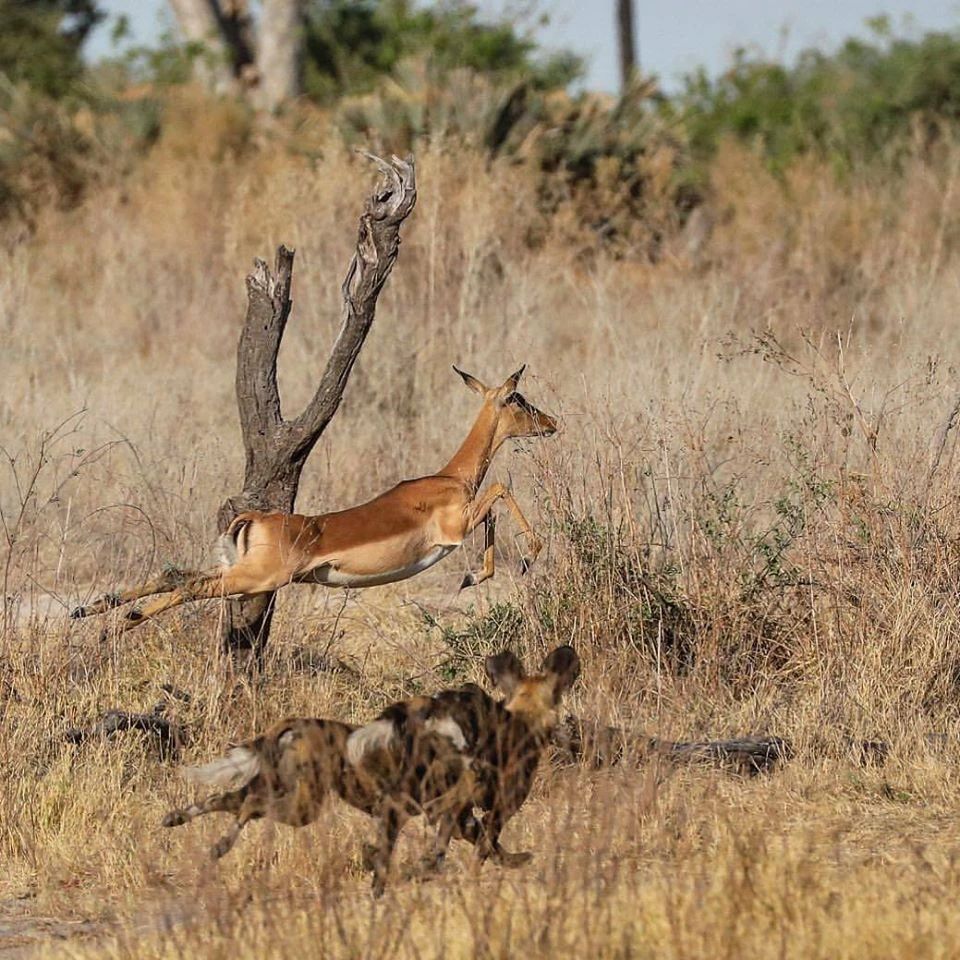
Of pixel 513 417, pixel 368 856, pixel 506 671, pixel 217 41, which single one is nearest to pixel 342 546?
pixel 513 417

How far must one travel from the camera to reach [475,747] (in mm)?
4668

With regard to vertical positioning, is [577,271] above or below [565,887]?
above

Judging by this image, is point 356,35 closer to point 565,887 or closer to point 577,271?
A: point 577,271

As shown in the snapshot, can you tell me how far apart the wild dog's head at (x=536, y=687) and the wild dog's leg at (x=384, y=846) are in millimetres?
547

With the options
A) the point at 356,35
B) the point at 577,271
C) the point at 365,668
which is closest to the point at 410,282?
the point at 577,271

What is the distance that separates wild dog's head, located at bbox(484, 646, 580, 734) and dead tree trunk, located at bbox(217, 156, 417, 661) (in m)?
1.97

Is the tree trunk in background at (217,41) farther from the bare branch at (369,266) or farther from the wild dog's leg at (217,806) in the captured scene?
the wild dog's leg at (217,806)

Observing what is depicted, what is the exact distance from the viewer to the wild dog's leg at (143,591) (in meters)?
6.49

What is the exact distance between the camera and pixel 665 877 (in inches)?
182

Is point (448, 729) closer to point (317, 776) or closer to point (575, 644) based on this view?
point (317, 776)

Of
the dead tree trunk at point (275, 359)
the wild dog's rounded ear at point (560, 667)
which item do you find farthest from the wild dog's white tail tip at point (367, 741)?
the dead tree trunk at point (275, 359)

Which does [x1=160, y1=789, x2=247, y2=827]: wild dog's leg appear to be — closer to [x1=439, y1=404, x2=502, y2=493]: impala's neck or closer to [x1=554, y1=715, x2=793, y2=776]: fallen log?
[x1=554, y1=715, x2=793, y2=776]: fallen log

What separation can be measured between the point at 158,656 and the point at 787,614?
2694 mm

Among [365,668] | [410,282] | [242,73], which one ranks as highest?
[242,73]
